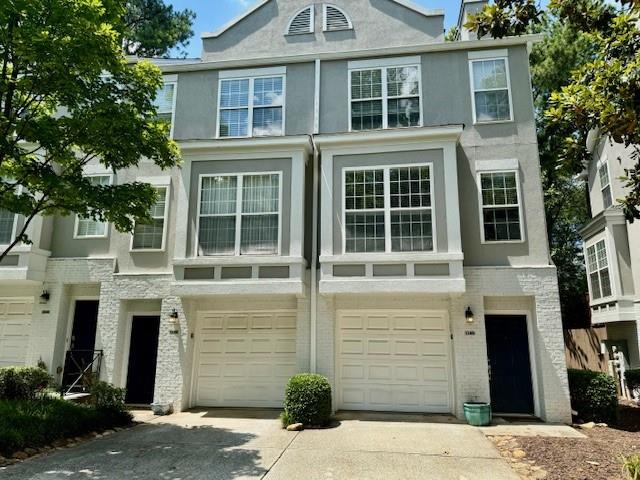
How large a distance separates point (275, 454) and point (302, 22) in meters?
11.3

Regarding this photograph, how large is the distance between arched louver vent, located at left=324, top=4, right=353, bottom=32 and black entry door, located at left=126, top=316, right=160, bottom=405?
945 centimetres

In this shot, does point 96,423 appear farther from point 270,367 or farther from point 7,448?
point 270,367

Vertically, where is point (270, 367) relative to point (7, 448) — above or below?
above

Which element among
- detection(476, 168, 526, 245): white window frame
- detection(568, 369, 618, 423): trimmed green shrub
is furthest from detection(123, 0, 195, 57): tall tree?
detection(568, 369, 618, 423): trimmed green shrub

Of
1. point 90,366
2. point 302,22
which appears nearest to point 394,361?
point 90,366

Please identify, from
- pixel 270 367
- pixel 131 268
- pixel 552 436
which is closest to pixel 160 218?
pixel 131 268

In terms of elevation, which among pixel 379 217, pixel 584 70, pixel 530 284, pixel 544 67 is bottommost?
pixel 530 284

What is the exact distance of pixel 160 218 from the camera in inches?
466

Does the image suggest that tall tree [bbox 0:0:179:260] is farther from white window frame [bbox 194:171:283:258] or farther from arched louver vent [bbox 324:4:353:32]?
arched louver vent [bbox 324:4:353:32]

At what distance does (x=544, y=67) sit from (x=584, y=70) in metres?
13.2

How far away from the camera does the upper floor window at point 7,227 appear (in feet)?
39.3

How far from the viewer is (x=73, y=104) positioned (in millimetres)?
8117

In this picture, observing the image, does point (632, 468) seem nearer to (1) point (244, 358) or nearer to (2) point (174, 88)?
(1) point (244, 358)

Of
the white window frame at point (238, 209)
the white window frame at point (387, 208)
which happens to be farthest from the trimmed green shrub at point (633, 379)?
the white window frame at point (238, 209)
